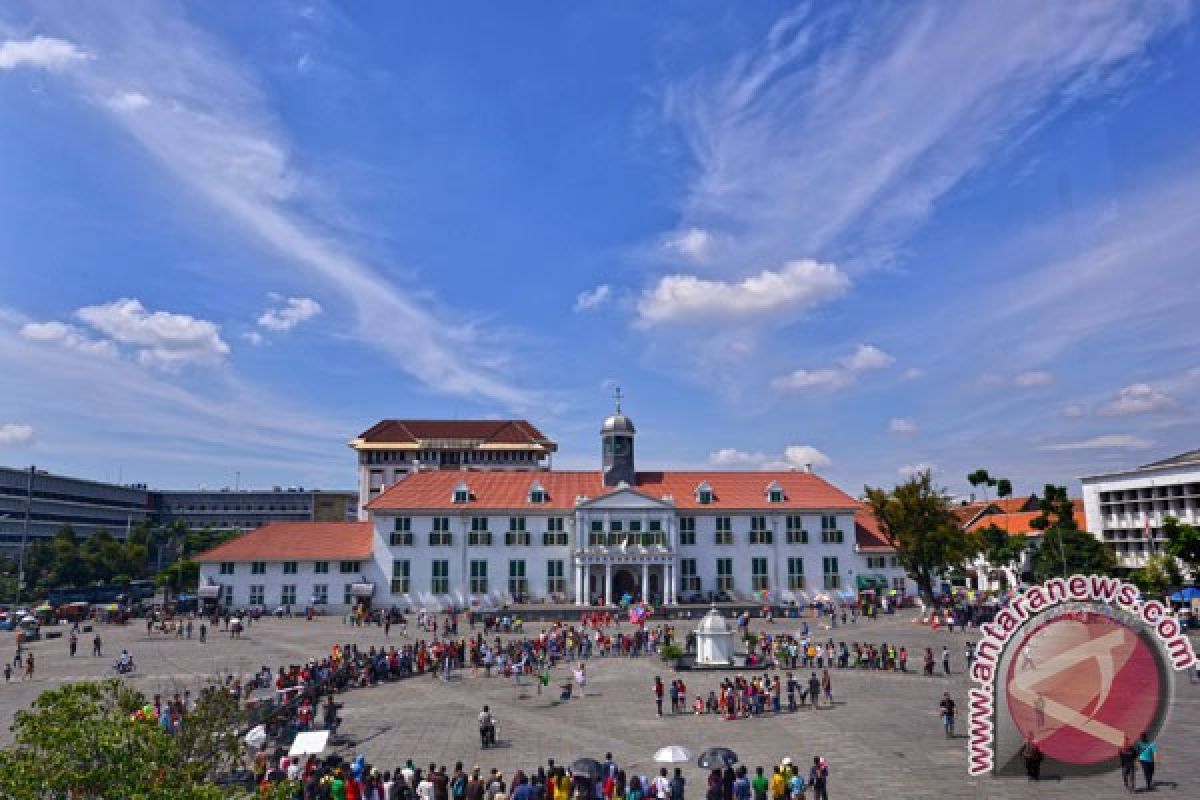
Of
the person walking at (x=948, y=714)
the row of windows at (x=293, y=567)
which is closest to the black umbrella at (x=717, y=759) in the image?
the person walking at (x=948, y=714)

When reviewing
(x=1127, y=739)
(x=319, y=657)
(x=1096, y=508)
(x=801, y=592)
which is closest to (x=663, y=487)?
(x=801, y=592)

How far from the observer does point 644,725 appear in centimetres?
2559

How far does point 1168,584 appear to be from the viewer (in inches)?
1950

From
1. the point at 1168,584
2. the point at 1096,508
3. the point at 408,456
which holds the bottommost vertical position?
the point at 1168,584

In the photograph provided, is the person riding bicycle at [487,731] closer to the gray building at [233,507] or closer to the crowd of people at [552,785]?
the crowd of people at [552,785]

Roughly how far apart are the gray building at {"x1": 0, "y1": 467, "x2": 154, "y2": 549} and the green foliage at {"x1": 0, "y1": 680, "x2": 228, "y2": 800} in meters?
103

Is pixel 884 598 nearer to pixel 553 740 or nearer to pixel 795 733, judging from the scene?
pixel 795 733

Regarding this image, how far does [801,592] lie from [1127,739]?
1804 inches

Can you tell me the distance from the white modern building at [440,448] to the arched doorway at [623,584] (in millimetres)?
45652

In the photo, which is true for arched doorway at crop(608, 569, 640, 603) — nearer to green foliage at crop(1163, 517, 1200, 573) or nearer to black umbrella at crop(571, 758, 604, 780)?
green foliage at crop(1163, 517, 1200, 573)

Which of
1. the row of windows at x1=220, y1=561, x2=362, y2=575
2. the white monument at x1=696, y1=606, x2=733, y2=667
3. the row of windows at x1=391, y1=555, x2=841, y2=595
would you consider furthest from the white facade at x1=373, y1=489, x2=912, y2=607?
the white monument at x1=696, y1=606, x2=733, y2=667

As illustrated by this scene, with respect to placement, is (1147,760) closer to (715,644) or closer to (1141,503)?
(715,644)

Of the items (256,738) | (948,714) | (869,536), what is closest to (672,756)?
(948,714)

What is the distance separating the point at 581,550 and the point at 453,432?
5726 cm
